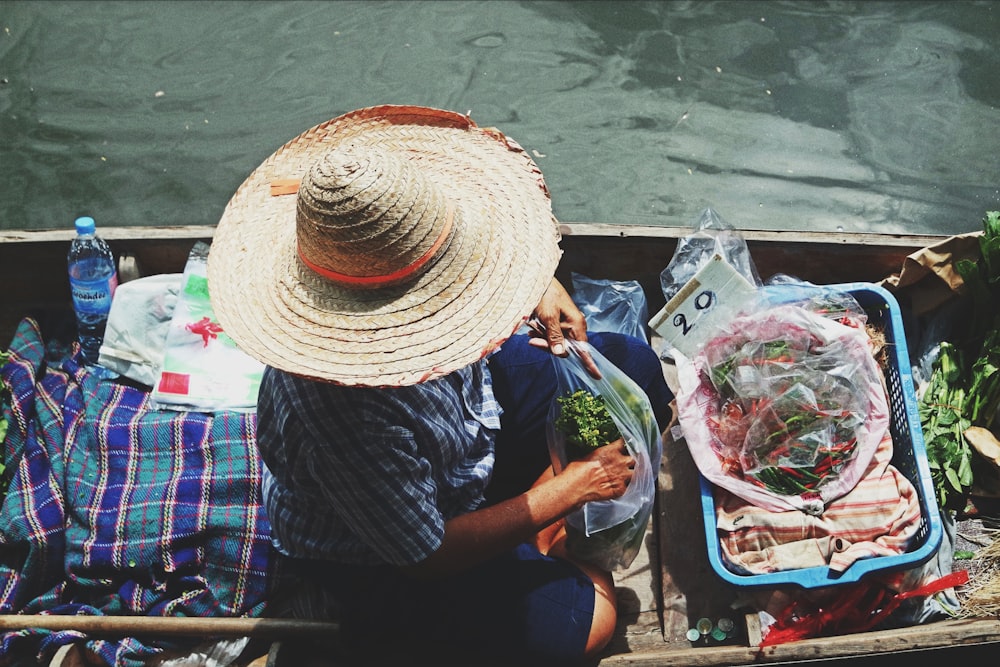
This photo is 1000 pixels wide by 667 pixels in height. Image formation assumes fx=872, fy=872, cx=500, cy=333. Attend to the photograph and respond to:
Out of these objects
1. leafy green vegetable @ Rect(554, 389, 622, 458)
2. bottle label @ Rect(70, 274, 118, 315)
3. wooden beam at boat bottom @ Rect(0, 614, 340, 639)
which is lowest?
wooden beam at boat bottom @ Rect(0, 614, 340, 639)

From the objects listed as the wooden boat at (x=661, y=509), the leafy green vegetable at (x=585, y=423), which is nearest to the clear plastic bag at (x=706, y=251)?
the wooden boat at (x=661, y=509)

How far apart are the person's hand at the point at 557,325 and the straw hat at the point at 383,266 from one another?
45 cm

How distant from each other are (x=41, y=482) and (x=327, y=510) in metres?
1.06

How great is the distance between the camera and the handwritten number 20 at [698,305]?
247 centimetres

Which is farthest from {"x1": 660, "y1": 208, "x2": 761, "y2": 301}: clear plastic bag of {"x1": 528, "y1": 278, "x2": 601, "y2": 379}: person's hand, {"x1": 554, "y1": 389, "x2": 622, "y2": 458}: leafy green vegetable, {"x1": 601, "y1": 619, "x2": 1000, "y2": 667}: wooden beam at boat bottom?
{"x1": 601, "y1": 619, "x2": 1000, "y2": 667}: wooden beam at boat bottom

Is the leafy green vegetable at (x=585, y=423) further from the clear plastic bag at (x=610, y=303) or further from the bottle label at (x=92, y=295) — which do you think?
the bottle label at (x=92, y=295)

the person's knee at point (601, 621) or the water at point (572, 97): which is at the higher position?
the water at point (572, 97)

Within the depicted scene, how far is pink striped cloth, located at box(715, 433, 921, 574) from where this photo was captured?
87.7 inches

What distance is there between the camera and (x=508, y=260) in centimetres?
173

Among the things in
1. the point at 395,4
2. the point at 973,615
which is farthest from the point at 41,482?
the point at 395,4

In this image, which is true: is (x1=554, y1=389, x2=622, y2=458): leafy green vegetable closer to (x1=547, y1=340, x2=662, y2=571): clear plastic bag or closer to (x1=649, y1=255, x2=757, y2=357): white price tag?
(x1=547, y1=340, x2=662, y2=571): clear plastic bag

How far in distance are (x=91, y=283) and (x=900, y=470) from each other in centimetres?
243

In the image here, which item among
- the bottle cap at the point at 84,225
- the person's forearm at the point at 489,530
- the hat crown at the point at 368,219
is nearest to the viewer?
the hat crown at the point at 368,219

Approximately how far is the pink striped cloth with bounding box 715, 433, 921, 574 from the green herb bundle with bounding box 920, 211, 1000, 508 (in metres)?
0.22
